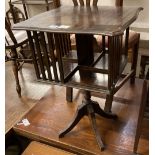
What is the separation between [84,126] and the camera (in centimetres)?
158

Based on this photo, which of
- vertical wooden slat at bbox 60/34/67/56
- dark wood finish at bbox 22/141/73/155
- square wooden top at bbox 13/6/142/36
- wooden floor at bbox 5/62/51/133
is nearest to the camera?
square wooden top at bbox 13/6/142/36

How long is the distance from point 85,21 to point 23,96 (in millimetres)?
1145

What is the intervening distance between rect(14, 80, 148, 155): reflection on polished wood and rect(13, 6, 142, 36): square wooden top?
0.72 meters

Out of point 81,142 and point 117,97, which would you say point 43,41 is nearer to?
point 81,142

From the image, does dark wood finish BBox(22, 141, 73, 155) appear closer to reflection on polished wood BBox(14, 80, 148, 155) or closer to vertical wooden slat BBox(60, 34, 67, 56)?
reflection on polished wood BBox(14, 80, 148, 155)

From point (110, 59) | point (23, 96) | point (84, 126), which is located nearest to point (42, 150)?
point (84, 126)

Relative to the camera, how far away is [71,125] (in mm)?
1485

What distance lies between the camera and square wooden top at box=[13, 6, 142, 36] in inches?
40.8

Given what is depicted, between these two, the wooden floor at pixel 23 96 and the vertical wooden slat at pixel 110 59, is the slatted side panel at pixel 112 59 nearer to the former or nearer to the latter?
the vertical wooden slat at pixel 110 59

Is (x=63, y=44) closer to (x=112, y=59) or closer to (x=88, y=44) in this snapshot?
(x=88, y=44)

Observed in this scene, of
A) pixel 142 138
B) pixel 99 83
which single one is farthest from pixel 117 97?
pixel 99 83

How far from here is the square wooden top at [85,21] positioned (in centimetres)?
A: 104

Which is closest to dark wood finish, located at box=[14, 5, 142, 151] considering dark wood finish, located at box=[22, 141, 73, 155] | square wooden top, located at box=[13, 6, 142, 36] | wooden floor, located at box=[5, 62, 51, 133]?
square wooden top, located at box=[13, 6, 142, 36]
